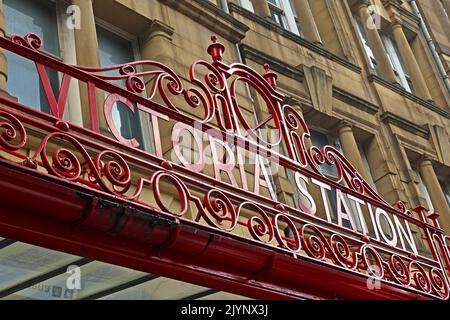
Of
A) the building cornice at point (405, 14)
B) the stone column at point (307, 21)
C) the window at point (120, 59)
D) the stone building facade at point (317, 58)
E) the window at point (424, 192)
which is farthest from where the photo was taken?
the building cornice at point (405, 14)

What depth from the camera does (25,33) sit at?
833 centimetres

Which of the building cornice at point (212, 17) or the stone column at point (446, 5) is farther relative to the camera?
the stone column at point (446, 5)

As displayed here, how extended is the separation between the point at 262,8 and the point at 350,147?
10.6 ft

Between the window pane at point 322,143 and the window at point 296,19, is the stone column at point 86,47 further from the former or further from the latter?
the window at point 296,19

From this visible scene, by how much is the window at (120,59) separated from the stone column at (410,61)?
984 cm

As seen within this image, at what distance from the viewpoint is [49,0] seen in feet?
→ 29.2

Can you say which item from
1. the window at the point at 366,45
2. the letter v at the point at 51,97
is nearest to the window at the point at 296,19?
the window at the point at 366,45

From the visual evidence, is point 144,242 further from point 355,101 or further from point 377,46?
point 377,46

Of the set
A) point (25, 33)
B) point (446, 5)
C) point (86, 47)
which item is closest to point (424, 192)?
point (86, 47)

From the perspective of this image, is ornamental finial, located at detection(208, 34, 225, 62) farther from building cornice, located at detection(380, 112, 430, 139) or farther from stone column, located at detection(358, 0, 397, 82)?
stone column, located at detection(358, 0, 397, 82)

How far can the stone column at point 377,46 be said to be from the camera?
16.1 meters

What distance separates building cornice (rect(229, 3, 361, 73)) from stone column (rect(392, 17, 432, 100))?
349 cm

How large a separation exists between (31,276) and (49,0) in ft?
15.8

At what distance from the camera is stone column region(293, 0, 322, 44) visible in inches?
555
